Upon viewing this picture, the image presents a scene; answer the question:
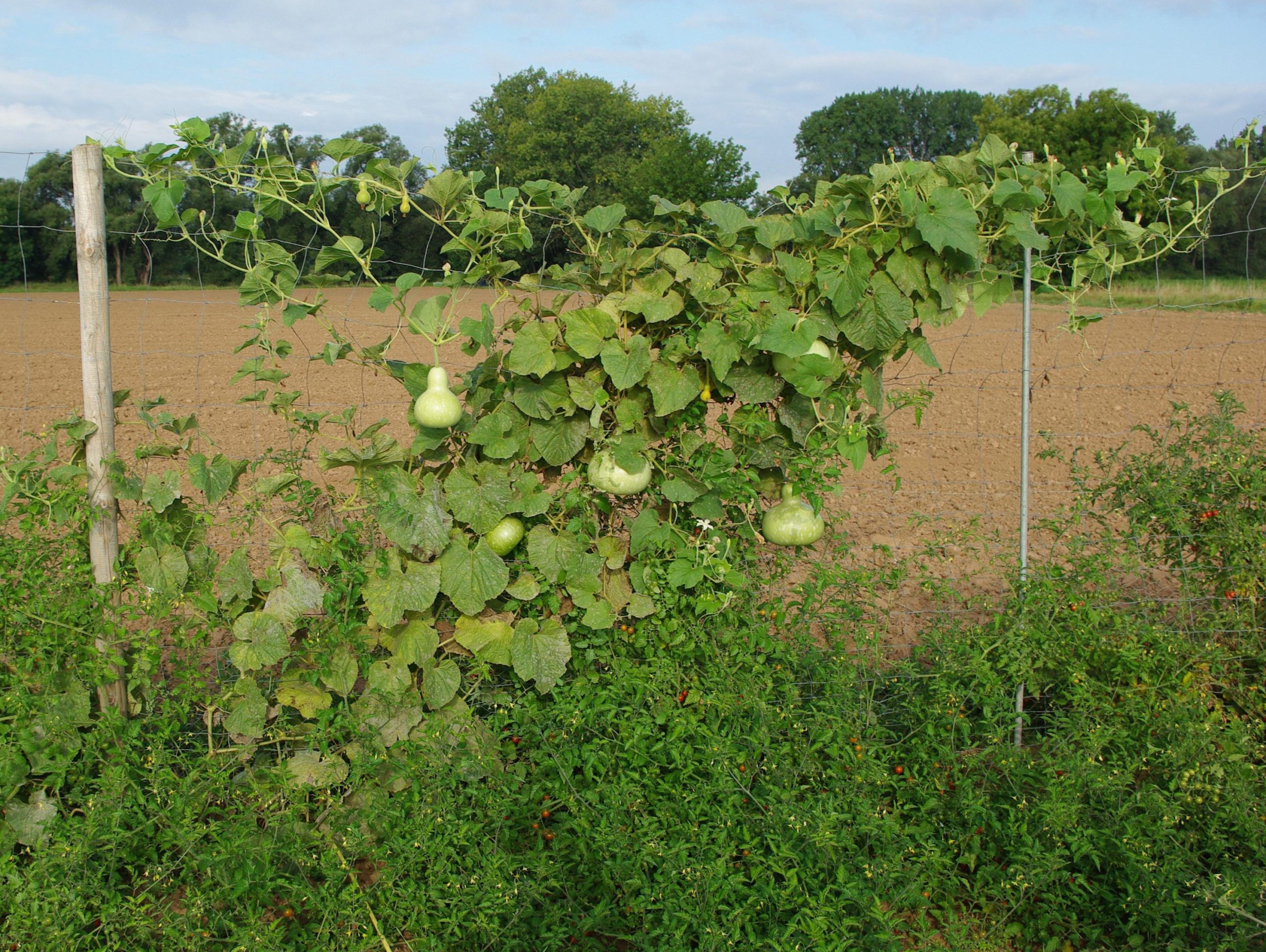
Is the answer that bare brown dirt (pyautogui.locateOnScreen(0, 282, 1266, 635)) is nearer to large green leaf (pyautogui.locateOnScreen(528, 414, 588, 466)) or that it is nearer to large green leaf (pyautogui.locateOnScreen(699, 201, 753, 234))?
large green leaf (pyautogui.locateOnScreen(528, 414, 588, 466))

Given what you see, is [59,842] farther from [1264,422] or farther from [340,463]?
[1264,422]

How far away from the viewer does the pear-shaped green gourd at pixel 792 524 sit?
119 inches

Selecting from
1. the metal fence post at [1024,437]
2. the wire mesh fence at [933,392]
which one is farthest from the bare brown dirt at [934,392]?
the metal fence post at [1024,437]

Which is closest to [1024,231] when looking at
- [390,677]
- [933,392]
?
[390,677]

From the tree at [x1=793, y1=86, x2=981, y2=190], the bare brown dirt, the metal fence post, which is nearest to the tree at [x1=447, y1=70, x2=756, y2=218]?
the tree at [x1=793, y1=86, x2=981, y2=190]

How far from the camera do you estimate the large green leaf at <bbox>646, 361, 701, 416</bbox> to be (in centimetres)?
286

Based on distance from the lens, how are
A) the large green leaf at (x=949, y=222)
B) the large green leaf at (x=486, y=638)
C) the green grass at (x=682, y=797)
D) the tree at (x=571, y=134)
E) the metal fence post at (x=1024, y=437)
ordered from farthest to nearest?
the tree at (x=571, y=134), the metal fence post at (x=1024, y=437), the large green leaf at (x=486, y=638), the large green leaf at (x=949, y=222), the green grass at (x=682, y=797)

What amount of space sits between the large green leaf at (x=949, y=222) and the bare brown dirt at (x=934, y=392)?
33.9 inches

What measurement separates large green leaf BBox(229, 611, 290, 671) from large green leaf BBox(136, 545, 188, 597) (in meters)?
0.22

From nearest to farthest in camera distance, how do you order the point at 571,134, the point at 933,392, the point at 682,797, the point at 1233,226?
the point at 682,797
the point at 933,392
the point at 1233,226
the point at 571,134

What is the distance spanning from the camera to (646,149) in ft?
220

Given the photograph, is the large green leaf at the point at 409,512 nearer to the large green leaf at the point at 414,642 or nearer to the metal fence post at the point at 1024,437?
the large green leaf at the point at 414,642

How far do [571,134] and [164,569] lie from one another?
66.9 metres

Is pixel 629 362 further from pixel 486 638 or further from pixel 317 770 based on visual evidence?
pixel 317 770
